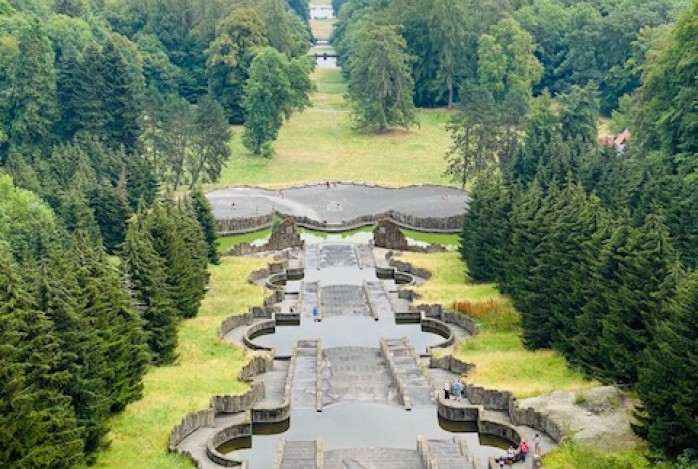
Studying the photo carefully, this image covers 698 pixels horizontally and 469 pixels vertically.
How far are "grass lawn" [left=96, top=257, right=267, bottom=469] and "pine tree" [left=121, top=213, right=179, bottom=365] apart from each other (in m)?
1.06

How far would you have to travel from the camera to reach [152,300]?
5006 centimetres

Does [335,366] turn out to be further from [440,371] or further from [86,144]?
[86,144]

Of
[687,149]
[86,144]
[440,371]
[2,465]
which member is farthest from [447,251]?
[2,465]

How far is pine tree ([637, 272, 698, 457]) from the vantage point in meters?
35.2

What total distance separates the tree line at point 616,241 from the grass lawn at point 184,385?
1578 centimetres

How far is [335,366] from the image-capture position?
50906 mm

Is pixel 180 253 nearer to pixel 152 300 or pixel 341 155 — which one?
pixel 152 300

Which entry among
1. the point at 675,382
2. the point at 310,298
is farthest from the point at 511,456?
the point at 310,298

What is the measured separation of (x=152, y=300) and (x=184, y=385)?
5196 millimetres

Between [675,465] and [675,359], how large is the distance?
3647 millimetres

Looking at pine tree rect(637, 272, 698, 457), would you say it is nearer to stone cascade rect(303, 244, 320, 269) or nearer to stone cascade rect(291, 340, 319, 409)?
stone cascade rect(291, 340, 319, 409)

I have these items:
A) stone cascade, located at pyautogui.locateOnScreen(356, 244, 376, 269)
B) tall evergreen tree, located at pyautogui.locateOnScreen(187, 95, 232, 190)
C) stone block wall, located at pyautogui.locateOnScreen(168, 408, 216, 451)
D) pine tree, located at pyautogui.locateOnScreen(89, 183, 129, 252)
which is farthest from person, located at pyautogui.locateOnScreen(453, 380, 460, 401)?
tall evergreen tree, located at pyautogui.locateOnScreen(187, 95, 232, 190)

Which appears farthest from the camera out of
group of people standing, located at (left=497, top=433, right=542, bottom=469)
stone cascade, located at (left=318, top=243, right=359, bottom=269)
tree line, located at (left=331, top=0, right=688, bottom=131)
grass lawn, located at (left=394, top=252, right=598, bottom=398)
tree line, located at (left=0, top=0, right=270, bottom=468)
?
tree line, located at (left=331, top=0, right=688, bottom=131)

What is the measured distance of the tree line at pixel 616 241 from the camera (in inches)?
1448
